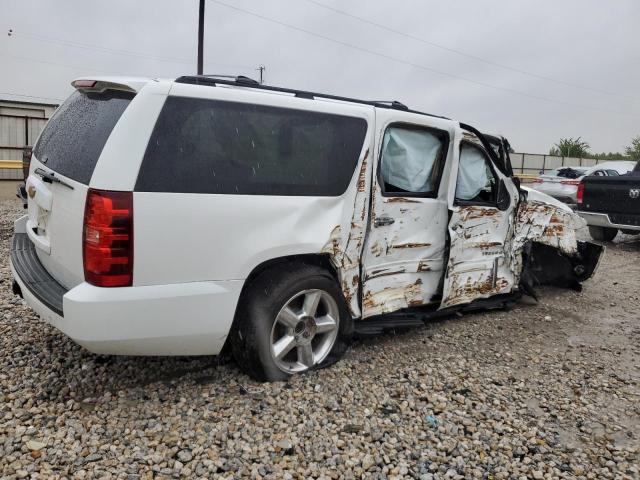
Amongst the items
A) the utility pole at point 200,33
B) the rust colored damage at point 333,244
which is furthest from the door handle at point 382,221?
the utility pole at point 200,33

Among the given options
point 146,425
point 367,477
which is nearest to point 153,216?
point 146,425

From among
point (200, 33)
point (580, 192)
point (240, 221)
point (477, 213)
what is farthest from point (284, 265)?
point (200, 33)

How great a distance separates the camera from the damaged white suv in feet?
8.36

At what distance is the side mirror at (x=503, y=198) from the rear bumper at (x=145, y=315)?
2703 millimetres

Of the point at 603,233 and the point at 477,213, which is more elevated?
the point at 477,213

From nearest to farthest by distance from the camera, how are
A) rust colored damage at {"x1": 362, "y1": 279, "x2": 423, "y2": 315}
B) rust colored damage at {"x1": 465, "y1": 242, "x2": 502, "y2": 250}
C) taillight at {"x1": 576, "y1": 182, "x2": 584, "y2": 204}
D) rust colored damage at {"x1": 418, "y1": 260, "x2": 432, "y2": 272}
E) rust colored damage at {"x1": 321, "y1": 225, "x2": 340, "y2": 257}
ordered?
rust colored damage at {"x1": 321, "y1": 225, "x2": 340, "y2": 257}
rust colored damage at {"x1": 362, "y1": 279, "x2": 423, "y2": 315}
rust colored damage at {"x1": 418, "y1": 260, "x2": 432, "y2": 272}
rust colored damage at {"x1": 465, "y1": 242, "x2": 502, "y2": 250}
taillight at {"x1": 576, "y1": 182, "x2": 584, "y2": 204}

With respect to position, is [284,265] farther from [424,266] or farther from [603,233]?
[603,233]

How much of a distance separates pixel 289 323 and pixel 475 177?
2190 mm

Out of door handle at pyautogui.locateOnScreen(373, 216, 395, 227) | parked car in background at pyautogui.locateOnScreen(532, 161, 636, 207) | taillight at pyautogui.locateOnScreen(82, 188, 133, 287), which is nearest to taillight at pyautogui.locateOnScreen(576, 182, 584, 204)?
parked car in background at pyautogui.locateOnScreen(532, 161, 636, 207)

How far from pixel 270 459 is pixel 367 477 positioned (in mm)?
476

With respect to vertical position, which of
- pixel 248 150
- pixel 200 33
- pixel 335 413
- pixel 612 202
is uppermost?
pixel 200 33

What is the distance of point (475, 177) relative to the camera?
4.38m

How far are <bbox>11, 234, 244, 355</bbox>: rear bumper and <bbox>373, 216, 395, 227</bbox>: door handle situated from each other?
111 cm

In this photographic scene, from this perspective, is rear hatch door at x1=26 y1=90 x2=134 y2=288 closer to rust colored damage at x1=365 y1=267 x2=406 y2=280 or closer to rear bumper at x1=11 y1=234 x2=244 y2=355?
rear bumper at x1=11 y1=234 x2=244 y2=355
